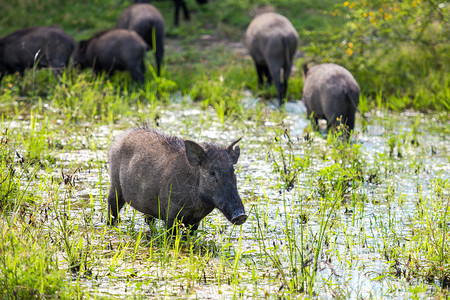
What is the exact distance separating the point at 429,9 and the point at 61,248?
8502mm

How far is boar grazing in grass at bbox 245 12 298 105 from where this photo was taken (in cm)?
1041

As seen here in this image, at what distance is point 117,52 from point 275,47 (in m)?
2.64

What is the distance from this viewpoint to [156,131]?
5.58 m

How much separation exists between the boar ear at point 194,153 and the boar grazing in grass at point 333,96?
11.5 feet

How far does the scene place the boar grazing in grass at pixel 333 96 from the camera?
8.05 m

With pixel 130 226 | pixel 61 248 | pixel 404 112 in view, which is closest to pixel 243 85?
pixel 404 112

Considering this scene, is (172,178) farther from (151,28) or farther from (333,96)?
(151,28)

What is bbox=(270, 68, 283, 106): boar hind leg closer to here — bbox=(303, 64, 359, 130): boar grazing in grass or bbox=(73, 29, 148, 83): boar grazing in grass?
bbox=(303, 64, 359, 130): boar grazing in grass

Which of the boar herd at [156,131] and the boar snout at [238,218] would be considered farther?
the boar herd at [156,131]

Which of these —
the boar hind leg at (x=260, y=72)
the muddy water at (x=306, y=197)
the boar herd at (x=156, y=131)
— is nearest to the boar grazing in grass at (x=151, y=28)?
the boar herd at (x=156, y=131)

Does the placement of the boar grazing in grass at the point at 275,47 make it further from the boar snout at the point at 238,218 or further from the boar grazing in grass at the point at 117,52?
the boar snout at the point at 238,218

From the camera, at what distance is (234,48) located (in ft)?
46.1

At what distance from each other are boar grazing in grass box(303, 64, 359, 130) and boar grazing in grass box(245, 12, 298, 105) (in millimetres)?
1732

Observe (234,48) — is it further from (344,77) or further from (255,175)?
(255,175)
